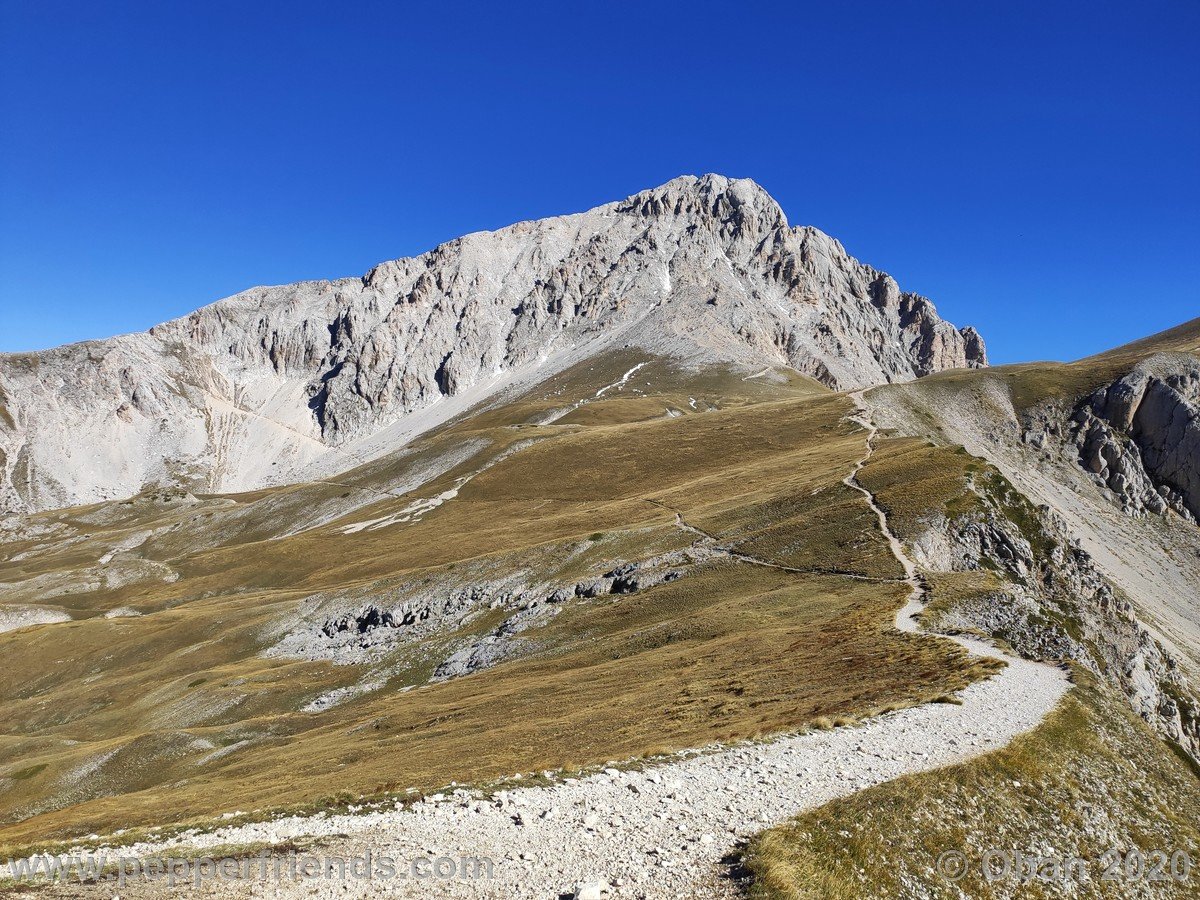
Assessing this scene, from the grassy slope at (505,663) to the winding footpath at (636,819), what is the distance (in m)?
3.16

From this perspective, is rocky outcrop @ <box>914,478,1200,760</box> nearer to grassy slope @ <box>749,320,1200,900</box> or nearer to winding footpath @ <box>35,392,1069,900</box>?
grassy slope @ <box>749,320,1200,900</box>

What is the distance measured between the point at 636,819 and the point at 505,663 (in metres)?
44.2

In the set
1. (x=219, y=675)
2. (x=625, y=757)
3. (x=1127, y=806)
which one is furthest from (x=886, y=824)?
(x=219, y=675)

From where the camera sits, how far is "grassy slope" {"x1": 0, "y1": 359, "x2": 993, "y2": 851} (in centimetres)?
3216

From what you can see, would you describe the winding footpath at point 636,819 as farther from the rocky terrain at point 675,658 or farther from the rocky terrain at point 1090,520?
the rocky terrain at point 1090,520

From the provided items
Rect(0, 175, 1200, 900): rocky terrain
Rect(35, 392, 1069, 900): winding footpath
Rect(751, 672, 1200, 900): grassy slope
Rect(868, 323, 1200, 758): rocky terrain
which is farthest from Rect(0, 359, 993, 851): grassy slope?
Rect(868, 323, 1200, 758): rocky terrain

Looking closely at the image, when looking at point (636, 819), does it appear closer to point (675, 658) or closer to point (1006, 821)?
point (1006, 821)

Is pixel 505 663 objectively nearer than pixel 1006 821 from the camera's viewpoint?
No

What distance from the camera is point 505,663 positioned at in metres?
61.1

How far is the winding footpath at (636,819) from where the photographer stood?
15969 mm

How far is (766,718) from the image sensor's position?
28.4 metres

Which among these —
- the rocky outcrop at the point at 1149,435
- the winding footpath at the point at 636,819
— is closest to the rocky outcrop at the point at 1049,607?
the winding footpath at the point at 636,819

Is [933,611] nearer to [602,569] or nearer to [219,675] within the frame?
[602,569]

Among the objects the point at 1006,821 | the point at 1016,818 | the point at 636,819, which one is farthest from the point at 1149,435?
the point at 636,819
